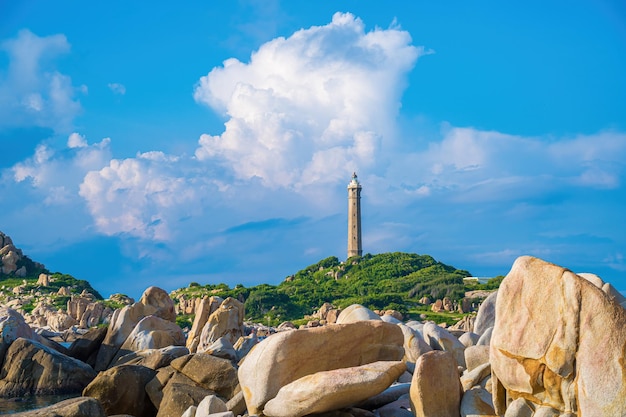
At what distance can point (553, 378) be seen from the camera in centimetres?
1186

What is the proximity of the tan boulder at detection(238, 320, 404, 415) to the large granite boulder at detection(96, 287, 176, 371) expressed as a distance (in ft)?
56.0

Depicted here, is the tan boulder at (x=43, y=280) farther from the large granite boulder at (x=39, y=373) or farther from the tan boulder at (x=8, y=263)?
the large granite boulder at (x=39, y=373)

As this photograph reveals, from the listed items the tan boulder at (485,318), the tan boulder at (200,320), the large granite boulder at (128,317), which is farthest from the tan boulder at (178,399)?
the tan boulder at (200,320)

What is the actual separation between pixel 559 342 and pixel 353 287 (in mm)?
117657

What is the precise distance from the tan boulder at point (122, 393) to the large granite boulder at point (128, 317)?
1094 cm

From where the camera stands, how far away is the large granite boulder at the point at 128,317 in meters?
31.2

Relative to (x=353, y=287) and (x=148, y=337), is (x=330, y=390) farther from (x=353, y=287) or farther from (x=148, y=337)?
(x=353, y=287)

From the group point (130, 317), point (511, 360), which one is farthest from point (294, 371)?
point (130, 317)

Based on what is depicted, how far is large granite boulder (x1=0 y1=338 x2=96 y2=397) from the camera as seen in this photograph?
1007 inches

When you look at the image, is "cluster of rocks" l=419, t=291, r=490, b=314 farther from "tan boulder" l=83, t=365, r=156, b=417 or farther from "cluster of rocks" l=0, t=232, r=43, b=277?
"cluster of rocks" l=0, t=232, r=43, b=277

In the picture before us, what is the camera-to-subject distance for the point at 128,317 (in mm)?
33188

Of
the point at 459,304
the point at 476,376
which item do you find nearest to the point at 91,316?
the point at 459,304

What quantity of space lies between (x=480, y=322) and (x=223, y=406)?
10.6 meters

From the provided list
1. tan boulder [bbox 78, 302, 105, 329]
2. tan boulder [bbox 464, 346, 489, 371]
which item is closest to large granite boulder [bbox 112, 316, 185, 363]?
tan boulder [bbox 464, 346, 489, 371]
